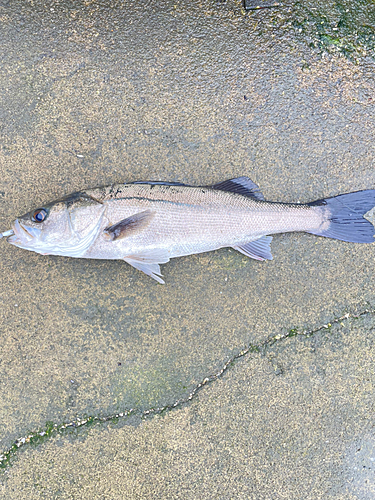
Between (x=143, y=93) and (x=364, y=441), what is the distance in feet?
13.4

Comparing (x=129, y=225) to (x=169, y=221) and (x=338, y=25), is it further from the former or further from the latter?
(x=338, y=25)

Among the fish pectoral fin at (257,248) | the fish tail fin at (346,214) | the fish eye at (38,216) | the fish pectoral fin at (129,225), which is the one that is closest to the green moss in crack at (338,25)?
the fish tail fin at (346,214)

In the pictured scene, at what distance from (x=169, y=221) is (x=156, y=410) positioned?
1.82 m

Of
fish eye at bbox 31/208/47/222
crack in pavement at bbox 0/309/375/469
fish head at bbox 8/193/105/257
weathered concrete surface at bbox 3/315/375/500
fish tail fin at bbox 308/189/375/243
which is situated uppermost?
fish eye at bbox 31/208/47/222

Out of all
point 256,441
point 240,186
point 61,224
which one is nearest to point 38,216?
point 61,224

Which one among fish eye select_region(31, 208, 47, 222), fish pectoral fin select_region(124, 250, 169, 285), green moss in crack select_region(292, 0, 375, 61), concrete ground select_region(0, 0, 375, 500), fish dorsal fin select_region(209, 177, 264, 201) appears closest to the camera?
fish eye select_region(31, 208, 47, 222)

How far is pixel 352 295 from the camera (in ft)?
11.1

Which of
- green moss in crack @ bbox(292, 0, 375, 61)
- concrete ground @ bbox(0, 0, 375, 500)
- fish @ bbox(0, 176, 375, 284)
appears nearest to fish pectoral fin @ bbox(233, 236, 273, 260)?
fish @ bbox(0, 176, 375, 284)

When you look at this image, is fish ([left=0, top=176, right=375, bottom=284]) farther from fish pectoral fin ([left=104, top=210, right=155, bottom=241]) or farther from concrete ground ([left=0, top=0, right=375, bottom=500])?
concrete ground ([left=0, top=0, right=375, bottom=500])

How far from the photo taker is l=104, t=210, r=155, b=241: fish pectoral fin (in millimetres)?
2859

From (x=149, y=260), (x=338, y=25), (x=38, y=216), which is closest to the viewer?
(x=38, y=216)

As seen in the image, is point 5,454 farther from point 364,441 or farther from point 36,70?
Result: point 36,70

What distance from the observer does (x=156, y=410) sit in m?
3.25

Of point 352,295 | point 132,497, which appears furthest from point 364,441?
point 132,497
